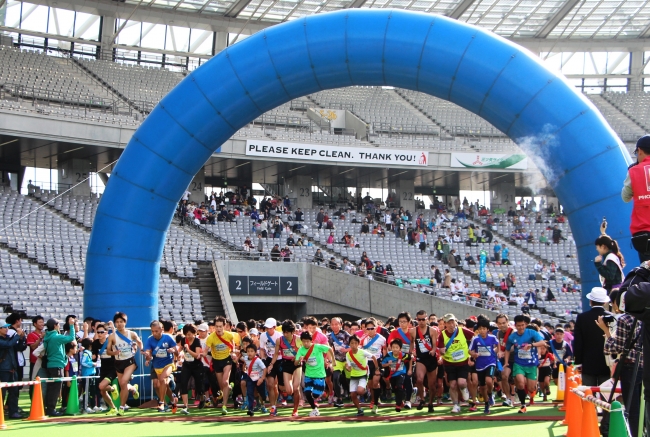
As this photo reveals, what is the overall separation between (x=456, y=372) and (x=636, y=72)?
41.6m

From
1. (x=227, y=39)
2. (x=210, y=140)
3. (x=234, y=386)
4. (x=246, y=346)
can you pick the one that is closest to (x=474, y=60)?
(x=210, y=140)

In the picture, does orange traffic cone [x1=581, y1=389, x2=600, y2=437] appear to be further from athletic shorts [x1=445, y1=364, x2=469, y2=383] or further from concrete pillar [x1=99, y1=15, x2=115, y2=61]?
concrete pillar [x1=99, y1=15, x2=115, y2=61]

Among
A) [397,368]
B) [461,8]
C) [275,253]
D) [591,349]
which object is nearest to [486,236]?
[275,253]

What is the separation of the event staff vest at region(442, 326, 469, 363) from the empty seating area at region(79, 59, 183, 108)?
91.1ft

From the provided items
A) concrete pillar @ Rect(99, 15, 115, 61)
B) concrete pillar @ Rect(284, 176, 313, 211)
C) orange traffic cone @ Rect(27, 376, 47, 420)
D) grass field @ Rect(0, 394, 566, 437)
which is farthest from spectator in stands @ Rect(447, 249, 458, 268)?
orange traffic cone @ Rect(27, 376, 47, 420)

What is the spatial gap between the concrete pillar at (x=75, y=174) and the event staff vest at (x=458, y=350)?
81.2ft

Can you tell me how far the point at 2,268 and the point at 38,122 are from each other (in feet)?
24.2

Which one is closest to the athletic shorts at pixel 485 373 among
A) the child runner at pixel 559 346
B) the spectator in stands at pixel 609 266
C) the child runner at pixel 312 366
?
the child runner at pixel 312 366

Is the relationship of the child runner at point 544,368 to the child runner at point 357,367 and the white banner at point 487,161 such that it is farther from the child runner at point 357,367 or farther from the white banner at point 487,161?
the white banner at point 487,161

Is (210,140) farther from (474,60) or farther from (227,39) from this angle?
(227,39)

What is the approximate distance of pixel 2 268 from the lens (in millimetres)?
24938

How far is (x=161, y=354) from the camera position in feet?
44.0

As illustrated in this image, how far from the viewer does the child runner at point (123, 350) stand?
1297cm

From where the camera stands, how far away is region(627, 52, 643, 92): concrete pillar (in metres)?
49.2
